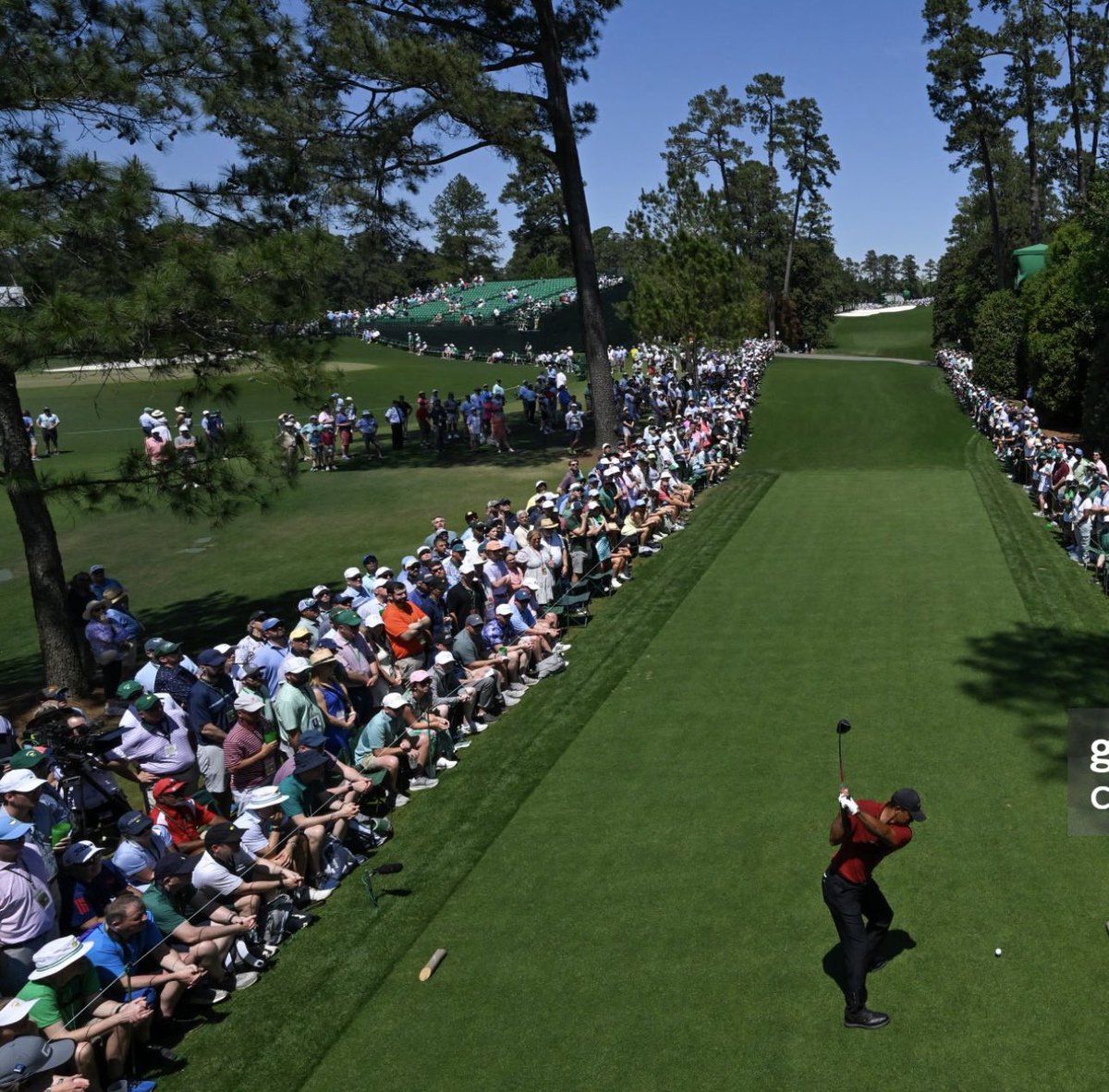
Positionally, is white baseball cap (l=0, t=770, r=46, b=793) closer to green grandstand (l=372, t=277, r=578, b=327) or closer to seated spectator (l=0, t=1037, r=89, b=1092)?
seated spectator (l=0, t=1037, r=89, b=1092)

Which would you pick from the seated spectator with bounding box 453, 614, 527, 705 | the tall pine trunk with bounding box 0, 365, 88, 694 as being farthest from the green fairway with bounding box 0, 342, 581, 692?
the seated spectator with bounding box 453, 614, 527, 705

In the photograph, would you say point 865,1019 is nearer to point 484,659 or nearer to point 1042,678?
point 1042,678

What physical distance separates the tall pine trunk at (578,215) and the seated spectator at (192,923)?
19865 millimetres

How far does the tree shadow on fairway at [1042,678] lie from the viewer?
390 inches

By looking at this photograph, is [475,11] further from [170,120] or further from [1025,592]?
[1025,592]

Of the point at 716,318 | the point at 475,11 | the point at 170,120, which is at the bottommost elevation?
the point at 716,318

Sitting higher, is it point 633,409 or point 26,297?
point 26,297

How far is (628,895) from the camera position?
7.68 meters

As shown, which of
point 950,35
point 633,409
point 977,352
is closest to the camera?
point 633,409

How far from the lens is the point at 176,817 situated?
7961 millimetres

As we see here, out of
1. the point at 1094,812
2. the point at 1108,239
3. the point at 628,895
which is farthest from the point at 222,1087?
the point at 1108,239

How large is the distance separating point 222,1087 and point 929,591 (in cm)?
1159

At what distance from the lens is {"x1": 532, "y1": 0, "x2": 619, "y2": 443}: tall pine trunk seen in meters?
23.8

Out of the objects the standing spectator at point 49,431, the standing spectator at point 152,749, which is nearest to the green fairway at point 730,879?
the standing spectator at point 152,749
